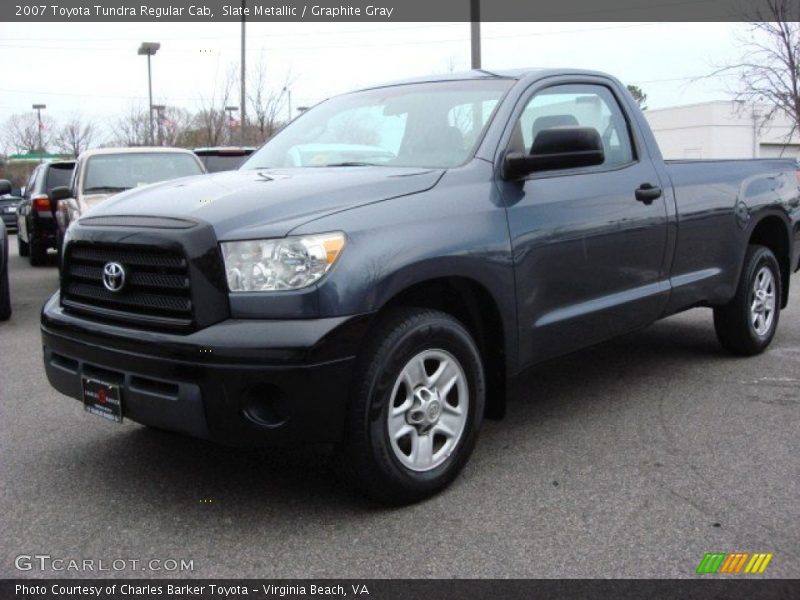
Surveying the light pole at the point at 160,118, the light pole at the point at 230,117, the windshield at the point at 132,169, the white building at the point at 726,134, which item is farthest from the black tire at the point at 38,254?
the white building at the point at 726,134

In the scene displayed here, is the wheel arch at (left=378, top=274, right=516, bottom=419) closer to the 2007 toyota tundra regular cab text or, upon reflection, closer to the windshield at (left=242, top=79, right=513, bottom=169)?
the 2007 toyota tundra regular cab text

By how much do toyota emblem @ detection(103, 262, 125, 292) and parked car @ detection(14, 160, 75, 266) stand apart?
8.88 meters

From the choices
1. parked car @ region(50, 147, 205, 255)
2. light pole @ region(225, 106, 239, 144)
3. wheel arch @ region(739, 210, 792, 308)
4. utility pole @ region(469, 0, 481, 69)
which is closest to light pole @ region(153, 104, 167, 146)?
light pole @ region(225, 106, 239, 144)

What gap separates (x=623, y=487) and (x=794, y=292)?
6688mm

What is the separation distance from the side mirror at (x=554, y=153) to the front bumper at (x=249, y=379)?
47.4 inches

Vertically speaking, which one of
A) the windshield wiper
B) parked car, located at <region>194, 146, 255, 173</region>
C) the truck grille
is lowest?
the truck grille

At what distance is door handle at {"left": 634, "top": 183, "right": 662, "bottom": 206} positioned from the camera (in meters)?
4.63

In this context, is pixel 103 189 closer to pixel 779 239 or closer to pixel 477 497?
pixel 779 239

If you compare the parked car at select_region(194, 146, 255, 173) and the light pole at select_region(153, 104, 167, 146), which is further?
the light pole at select_region(153, 104, 167, 146)

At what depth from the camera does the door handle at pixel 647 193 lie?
463cm

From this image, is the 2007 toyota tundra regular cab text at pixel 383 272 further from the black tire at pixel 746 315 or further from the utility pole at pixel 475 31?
the utility pole at pixel 475 31

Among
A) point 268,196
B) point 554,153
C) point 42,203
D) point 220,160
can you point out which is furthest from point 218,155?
point 268,196

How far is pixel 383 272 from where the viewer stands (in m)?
3.22

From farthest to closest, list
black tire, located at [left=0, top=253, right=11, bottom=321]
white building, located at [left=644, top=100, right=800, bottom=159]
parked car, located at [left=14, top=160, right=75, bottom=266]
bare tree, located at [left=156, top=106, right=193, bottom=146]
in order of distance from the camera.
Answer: white building, located at [left=644, top=100, right=800, bottom=159], bare tree, located at [left=156, top=106, right=193, bottom=146], parked car, located at [left=14, top=160, right=75, bottom=266], black tire, located at [left=0, top=253, right=11, bottom=321]
